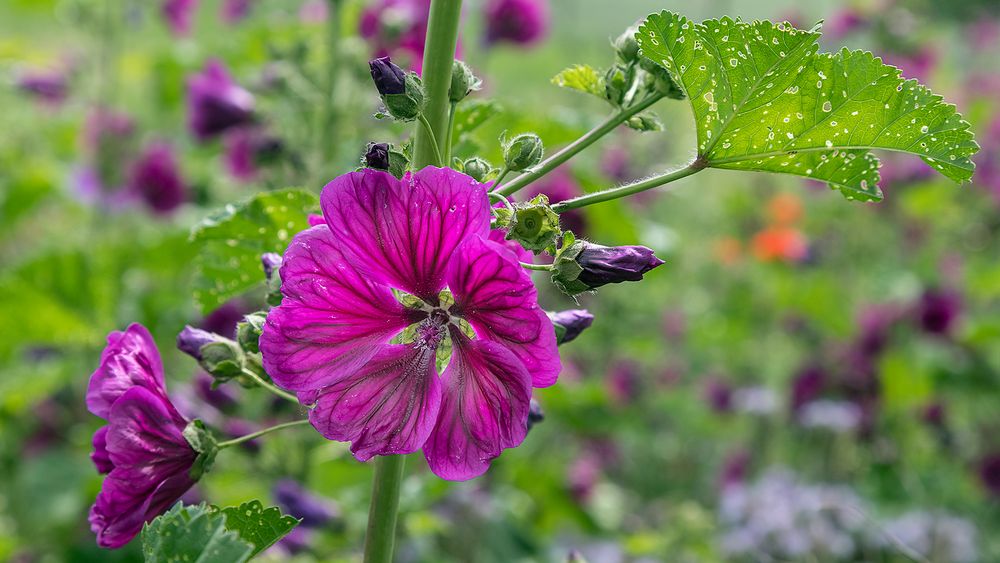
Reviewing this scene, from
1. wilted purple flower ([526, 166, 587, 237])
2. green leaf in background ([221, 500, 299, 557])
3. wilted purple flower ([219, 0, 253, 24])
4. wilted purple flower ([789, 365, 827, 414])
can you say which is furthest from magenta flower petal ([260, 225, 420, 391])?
wilted purple flower ([789, 365, 827, 414])

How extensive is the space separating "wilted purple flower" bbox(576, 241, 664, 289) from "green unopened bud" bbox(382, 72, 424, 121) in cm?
19

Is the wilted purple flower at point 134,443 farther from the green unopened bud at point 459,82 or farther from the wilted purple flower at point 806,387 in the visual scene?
the wilted purple flower at point 806,387

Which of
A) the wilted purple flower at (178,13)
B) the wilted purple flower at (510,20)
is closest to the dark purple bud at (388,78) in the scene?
the wilted purple flower at (510,20)

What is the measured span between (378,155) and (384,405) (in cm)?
22

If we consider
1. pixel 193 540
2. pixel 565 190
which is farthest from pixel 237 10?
pixel 193 540

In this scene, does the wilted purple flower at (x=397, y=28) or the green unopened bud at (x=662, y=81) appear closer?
the green unopened bud at (x=662, y=81)

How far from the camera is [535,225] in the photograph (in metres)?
0.84

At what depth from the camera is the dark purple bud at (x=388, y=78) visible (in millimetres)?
858

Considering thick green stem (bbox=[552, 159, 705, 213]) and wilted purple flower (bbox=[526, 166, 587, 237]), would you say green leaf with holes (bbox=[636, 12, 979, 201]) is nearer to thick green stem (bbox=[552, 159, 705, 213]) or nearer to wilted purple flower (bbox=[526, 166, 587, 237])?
thick green stem (bbox=[552, 159, 705, 213])

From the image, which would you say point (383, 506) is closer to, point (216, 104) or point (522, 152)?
point (522, 152)

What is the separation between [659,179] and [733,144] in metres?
0.09

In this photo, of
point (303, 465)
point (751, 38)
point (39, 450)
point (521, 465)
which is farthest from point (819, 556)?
point (751, 38)

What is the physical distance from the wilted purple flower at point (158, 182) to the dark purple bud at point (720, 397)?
263 cm

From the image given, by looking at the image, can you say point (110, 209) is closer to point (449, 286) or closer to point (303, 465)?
point (303, 465)
